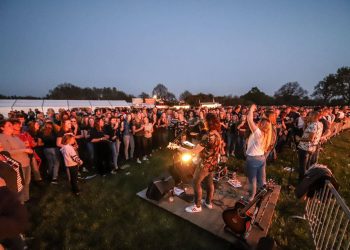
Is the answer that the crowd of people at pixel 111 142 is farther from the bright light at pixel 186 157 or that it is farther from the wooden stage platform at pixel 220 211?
the bright light at pixel 186 157

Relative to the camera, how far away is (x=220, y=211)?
4.57 meters

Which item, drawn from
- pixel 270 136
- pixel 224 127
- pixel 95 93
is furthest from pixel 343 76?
pixel 95 93

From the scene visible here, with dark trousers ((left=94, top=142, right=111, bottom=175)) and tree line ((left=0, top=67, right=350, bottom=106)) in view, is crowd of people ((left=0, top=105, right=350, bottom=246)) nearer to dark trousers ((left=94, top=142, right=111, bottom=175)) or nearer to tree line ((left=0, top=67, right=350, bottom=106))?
dark trousers ((left=94, top=142, right=111, bottom=175))

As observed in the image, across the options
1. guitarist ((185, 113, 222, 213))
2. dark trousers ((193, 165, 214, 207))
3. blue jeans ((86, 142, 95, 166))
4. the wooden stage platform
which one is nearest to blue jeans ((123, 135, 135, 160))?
blue jeans ((86, 142, 95, 166))

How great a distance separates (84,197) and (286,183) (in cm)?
627

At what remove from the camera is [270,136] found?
4371 mm

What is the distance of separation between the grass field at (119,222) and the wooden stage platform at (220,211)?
0.43ft

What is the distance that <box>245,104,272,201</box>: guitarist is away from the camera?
425cm

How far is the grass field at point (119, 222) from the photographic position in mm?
3756

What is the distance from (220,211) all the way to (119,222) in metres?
2.40

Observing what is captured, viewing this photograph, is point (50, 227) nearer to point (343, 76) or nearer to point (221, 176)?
point (221, 176)

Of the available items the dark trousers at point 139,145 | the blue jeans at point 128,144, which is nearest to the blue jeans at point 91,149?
the blue jeans at point 128,144

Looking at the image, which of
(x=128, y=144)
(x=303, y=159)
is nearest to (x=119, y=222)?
(x=128, y=144)

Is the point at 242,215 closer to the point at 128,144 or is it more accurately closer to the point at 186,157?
the point at 186,157
